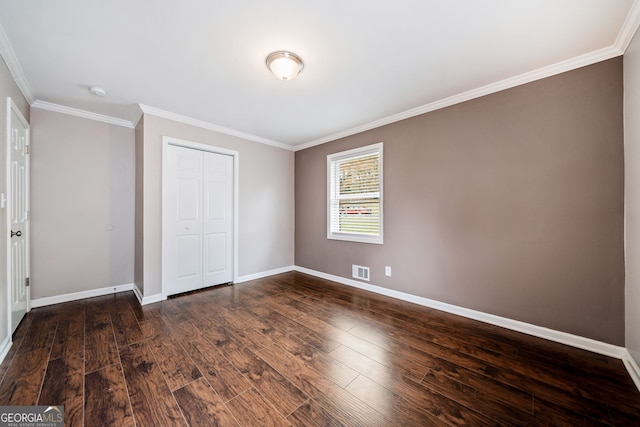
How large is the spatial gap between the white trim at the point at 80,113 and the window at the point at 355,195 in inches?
123

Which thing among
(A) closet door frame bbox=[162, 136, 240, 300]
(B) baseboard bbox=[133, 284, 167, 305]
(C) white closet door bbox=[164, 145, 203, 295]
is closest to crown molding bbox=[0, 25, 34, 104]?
(A) closet door frame bbox=[162, 136, 240, 300]

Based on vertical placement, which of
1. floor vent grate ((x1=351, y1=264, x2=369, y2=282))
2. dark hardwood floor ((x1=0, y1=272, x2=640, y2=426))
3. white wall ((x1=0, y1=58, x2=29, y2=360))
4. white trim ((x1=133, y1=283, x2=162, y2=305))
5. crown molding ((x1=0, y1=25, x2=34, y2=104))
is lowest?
dark hardwood floor ((x1=0, y1=272, x2=640, y2=426))

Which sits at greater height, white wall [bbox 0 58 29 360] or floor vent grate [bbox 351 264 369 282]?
white wall [bbox 0 58 29 360]

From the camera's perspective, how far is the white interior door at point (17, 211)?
2170 mm

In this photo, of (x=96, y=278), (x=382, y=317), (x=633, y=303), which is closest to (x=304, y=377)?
(x=382, y=317)

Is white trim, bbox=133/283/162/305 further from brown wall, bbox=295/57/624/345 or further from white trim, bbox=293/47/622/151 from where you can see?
white trim, bbox=293/47/622/151

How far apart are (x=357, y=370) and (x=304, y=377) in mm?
401

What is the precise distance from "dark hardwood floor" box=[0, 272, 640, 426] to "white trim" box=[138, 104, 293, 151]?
→ 2497 mm

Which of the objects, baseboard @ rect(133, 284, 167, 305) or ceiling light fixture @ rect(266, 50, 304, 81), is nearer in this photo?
ceiling light fixture @ rect(266, 50, 304, 81)

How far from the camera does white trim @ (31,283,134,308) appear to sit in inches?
117

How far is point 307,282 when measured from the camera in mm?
4094

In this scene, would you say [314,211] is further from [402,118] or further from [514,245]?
[514,245]

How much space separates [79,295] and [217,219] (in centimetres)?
196

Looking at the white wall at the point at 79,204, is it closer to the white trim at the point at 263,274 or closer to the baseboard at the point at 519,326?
the white trim at the point at 263,274
